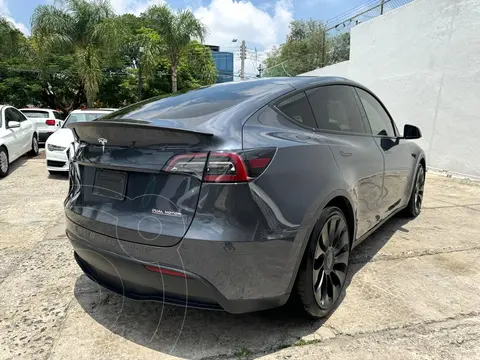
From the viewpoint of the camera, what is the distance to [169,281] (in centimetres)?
203

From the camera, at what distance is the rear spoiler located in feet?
6.53

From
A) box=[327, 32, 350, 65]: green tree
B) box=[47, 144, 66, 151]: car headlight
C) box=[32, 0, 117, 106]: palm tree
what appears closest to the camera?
box=[47, 144, 66, 151]: car headlight

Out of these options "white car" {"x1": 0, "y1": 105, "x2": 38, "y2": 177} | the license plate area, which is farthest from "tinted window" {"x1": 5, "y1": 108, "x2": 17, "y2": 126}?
the license plate area

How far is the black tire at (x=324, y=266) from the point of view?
230cm

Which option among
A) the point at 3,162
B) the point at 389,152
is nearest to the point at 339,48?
the point at 3,162

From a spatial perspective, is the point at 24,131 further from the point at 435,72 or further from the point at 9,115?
the point at 435,72

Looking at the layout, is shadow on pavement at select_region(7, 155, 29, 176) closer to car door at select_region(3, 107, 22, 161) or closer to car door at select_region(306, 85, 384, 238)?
car door at select_region(3, 107, 22, 161)

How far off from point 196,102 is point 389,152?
2081mm

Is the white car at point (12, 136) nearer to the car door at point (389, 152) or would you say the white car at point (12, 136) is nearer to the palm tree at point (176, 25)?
the car door at point (389, 152)

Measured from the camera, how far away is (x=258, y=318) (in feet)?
8.41

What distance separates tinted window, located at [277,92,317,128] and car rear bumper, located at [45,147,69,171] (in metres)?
5.84

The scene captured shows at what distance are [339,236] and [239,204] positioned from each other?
1.06m

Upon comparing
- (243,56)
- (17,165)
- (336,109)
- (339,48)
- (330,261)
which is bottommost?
(17,165)

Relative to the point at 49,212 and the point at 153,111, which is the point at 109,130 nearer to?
the point at 153,111
